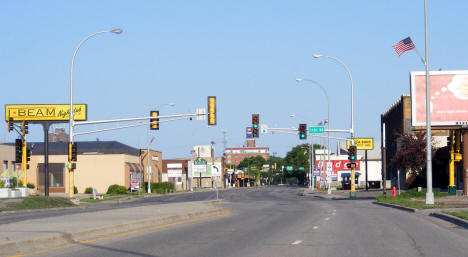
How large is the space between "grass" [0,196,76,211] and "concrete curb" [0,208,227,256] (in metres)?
17.5

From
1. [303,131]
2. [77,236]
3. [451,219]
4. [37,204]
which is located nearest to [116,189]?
[303,131]

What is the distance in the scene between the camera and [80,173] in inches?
3999

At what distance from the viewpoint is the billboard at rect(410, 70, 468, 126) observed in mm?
54312

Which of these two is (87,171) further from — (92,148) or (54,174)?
(92,148)

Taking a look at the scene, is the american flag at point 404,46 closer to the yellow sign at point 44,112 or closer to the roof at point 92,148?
the yellow sign at point 44,112

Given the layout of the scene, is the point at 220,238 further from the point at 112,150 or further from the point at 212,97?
the point at 112,150

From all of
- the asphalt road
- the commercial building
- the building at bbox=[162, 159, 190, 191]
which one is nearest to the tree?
the commercial building

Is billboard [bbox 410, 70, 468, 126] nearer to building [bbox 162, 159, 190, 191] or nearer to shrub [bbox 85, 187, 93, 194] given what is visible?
shrub [bbox 85, 187, 93, 194]

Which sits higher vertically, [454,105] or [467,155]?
[454,105]

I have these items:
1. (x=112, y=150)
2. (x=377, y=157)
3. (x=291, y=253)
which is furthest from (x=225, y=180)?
(x=291, y=253)

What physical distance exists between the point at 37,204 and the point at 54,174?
5923 centimetres

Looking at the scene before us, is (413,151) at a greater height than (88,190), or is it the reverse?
(413,151)

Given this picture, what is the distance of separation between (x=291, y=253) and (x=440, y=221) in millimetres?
14036

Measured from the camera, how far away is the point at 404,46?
41000 millimetres
